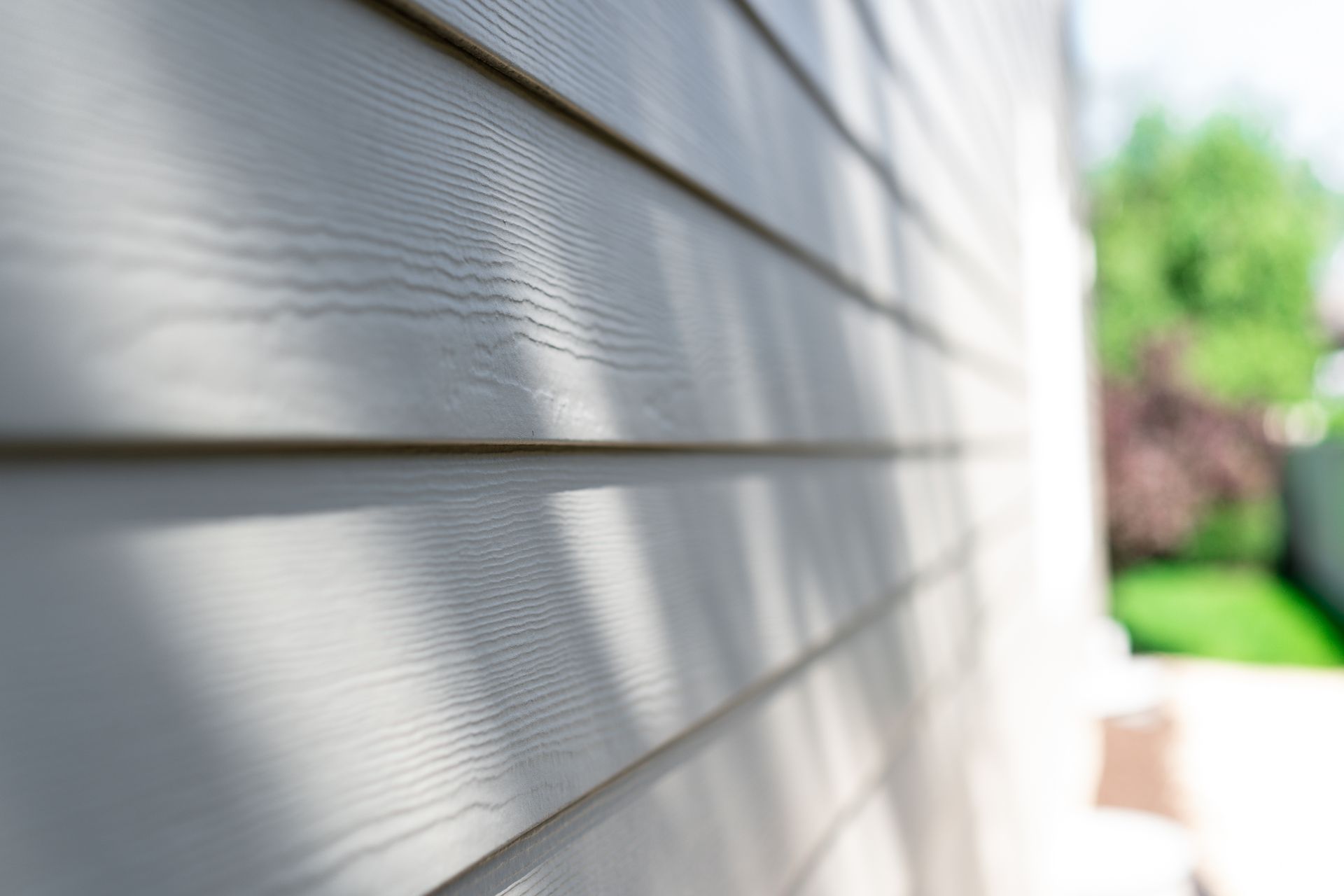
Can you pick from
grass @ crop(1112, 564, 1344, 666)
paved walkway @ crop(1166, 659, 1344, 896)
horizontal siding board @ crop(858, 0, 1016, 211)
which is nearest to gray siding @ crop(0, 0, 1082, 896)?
horizontal siding board @ crop(858, 0, 1016, 211)

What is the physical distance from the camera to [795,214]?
1245 mm

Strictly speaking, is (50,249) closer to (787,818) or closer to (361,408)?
(361,408)

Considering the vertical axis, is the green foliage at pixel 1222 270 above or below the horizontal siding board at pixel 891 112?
above

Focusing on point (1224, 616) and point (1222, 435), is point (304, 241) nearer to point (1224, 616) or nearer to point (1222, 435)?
point (1224, 616)

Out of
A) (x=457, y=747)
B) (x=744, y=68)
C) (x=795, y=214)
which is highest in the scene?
(x=744, y=68)

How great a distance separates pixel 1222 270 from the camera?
17625 mm

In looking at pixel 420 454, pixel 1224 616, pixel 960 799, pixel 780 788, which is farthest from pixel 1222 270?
pixel 420 454

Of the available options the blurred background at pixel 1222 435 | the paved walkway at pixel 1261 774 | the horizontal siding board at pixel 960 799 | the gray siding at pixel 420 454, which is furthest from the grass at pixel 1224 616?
the gray siding at pixel 420 454

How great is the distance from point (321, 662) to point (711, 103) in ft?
2.19

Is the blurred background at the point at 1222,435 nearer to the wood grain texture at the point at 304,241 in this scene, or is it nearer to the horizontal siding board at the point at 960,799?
the horizontal siding board at the point at 960,799

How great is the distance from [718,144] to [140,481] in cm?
70

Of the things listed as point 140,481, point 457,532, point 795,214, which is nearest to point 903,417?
point 795,214

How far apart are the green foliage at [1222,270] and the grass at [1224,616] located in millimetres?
4804

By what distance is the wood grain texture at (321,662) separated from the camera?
14.9 inches
